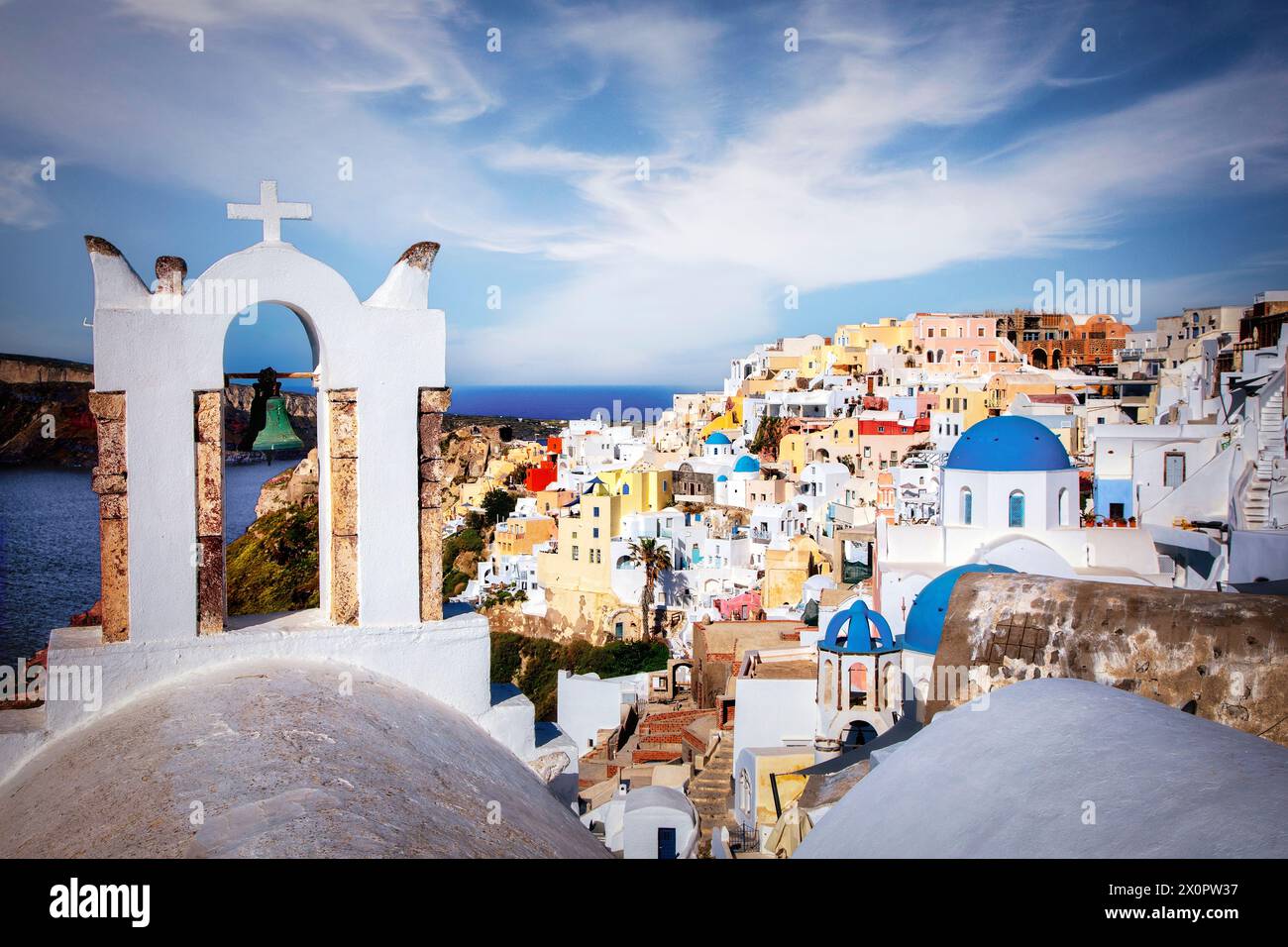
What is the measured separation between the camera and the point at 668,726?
1770 centimetres

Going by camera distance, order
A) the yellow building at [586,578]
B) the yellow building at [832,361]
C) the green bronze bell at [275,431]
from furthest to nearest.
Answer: the yellow building at [832,361]
the yellow building at [586,578]
the green bronze bell at [275,431]

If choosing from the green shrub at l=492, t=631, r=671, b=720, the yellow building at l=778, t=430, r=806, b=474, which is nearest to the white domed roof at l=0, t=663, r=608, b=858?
the green shrub at l=492, t=631, r=671, b=720

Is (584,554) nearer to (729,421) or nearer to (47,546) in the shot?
(47,546)

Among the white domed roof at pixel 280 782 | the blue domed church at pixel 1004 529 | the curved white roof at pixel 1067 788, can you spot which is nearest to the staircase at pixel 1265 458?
the blue domed church at pixel 1004 529

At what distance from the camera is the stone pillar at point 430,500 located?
13.0 ft

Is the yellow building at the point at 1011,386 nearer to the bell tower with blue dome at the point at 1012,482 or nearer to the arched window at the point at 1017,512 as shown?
the bell tower with blue dome at the point at 1012,482

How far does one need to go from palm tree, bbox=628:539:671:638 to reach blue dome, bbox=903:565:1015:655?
634 inches

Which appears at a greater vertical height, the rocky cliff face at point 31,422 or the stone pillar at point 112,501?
the rocky cliff face at point 31,422

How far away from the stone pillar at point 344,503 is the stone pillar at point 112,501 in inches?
27.6

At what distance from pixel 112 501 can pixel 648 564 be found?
26.3 metres

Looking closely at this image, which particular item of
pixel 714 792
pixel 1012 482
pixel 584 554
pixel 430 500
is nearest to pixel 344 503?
pixel 430 500

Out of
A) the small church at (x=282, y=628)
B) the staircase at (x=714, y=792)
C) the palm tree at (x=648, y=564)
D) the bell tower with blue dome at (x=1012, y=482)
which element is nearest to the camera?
the small church at (x=282, y=628)

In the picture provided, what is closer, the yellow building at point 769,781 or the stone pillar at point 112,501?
the stone pillar at point 112,501

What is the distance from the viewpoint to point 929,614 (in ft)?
43.8
